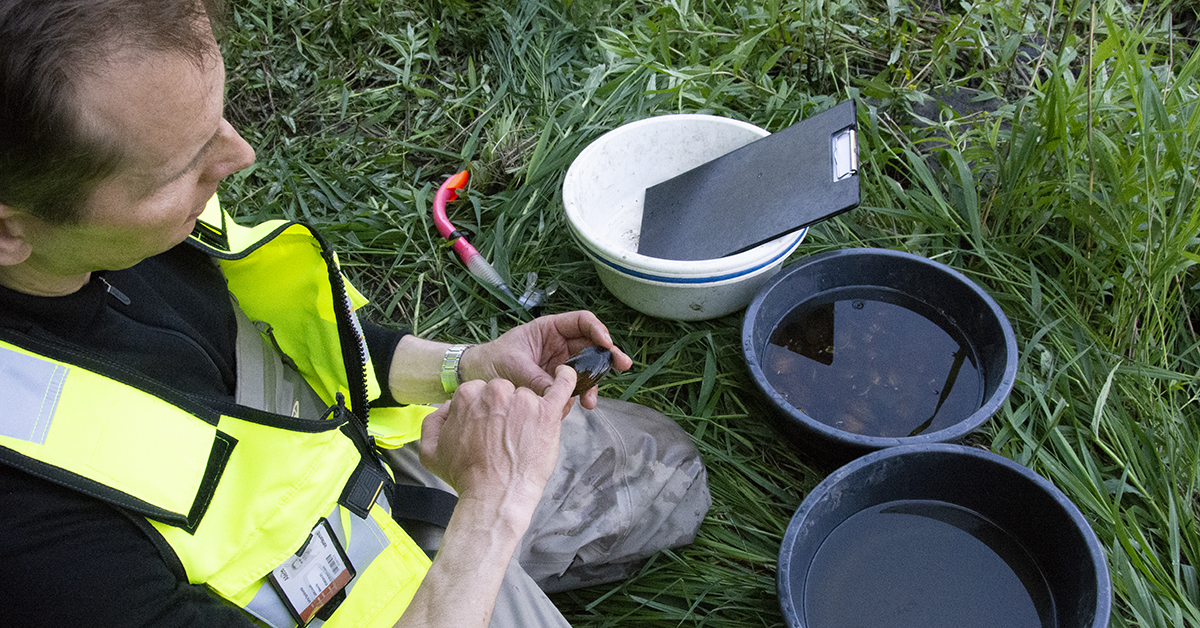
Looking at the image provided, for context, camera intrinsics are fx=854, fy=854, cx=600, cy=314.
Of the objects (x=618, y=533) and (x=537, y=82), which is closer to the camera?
(x=618, y=533)

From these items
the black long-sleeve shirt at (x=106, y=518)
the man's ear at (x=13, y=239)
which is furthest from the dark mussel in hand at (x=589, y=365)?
the man's ear at (x=13, y=239)

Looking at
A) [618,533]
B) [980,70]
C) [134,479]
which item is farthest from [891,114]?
[134,479]

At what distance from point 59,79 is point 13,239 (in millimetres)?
229

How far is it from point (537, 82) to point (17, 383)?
2023 millimetres

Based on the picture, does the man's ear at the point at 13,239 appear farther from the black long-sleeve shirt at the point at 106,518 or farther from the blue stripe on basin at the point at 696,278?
the blue stripe on basin at the point at 696,278

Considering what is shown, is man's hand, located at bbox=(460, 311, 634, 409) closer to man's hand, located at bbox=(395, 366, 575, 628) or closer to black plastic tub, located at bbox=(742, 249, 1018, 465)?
man's hand, located at bbox=(395, 366, 575, 628)

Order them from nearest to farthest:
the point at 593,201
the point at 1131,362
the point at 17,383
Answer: the point at 17,383 < the point at 1131,362 < the point at 593,201

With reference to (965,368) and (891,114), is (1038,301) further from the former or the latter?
(891,114)

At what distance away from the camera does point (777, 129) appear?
2.56 meters

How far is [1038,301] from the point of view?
6.75ft

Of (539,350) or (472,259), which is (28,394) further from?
(472,259)

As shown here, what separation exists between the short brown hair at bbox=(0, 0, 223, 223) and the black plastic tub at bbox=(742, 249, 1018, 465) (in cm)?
130

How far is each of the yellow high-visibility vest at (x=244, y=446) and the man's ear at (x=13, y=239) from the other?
0.09 metres

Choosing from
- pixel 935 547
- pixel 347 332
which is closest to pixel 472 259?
pixel 347 332
